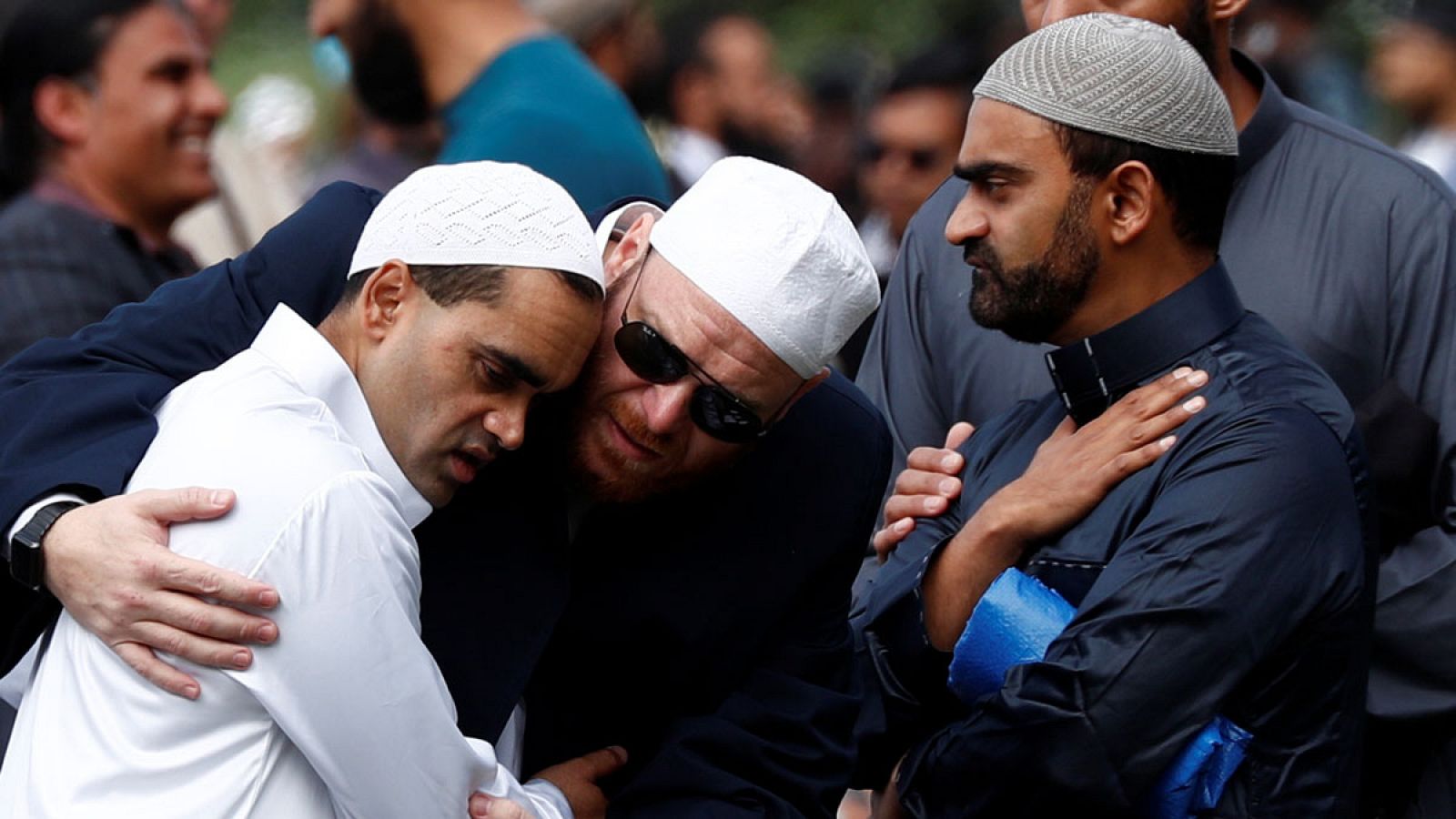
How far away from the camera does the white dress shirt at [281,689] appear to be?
275cm

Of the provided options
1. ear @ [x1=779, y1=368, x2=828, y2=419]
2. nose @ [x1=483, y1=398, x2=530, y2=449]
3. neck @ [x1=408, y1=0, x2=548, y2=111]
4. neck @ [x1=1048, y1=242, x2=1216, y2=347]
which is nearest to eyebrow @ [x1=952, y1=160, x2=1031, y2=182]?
neck @ [x1=1048, y1=242, x2=1216, y2=347]

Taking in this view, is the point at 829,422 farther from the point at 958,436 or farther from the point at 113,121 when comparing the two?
the point at 113,121

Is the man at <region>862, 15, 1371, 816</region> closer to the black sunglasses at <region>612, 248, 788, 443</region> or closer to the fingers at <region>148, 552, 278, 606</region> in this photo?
the black sunglasses at <region>612, 248, 788, 443</region>

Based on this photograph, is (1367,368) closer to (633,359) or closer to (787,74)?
(633,359)

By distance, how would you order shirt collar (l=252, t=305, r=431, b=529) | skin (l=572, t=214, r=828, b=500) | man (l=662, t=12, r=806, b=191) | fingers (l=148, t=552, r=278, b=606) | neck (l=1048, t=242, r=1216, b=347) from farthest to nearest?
man (l=662, t=12, r=806, b=191) < neck (l=1048, t=242, r=1216, b=347) < skin (l=572, t=214, r=828, b=500) < shirt collar (l=252, t=305, r=431, b=529) < fingers (l=148, t=552, r=278, b=606)

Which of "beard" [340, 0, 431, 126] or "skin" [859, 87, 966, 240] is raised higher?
"beard" [340, 0, 431, 126]

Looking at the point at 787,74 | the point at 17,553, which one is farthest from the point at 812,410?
the point at 787,74

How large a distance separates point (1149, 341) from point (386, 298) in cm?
120

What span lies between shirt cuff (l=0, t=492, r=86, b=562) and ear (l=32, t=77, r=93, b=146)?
2416mm

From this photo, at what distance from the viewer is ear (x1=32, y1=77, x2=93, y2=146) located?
5305mm

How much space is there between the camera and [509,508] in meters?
3.40

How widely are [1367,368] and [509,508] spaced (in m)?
1.52

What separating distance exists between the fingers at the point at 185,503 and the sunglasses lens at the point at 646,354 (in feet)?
2.52

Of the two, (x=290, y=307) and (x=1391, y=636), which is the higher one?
(x=290, y=307)
